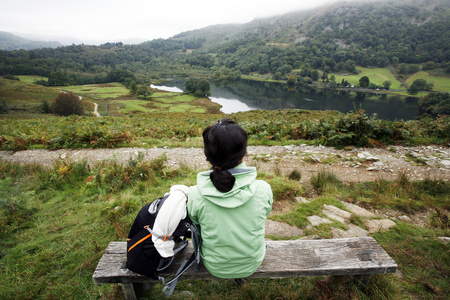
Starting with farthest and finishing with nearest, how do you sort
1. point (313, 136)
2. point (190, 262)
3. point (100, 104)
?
point (100, 104) → point (313, 136) → point (190, 262)

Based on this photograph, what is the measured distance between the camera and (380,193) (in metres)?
4.92

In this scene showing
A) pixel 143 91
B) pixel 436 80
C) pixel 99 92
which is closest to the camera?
pixel 143 91

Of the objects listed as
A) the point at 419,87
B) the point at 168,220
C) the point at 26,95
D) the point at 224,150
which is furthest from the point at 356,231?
the point at 419,87

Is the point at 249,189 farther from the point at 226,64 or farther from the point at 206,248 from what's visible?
the point at 226,64

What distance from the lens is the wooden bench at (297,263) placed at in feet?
6.80

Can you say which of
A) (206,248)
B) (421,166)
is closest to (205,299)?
(206,248)

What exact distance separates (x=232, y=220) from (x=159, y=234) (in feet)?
2.17

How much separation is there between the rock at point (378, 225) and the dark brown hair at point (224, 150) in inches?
135

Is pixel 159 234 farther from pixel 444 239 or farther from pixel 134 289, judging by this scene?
pixel 444 239

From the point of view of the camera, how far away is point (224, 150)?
5.51 ft

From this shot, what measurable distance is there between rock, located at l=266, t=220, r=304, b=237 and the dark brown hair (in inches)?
93.0

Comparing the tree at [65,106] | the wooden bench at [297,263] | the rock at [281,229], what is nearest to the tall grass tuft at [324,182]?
the rock at [281,229]

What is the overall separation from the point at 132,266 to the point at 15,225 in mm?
3585

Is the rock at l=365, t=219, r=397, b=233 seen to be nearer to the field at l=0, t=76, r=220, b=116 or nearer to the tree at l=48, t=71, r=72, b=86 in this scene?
the field at l=0, t=76, r=220, b=116
